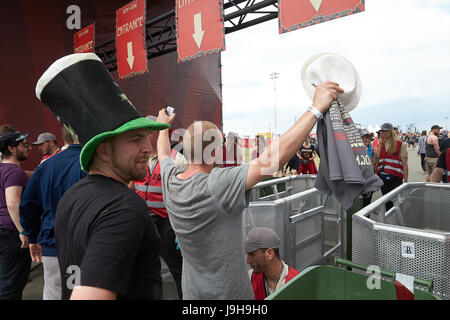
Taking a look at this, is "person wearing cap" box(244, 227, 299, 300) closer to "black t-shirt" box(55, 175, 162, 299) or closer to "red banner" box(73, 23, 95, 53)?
"black t-shirt" box(55, 175, 162, 299)

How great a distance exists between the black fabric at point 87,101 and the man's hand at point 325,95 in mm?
819

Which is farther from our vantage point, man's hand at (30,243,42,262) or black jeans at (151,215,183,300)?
black jeans at (151,215,183,300)

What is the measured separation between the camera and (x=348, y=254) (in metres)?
4.17

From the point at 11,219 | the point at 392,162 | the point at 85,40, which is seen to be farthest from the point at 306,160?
the point at 85,40

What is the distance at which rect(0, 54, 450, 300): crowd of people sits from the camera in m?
0.90

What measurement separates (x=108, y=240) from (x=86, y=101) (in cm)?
52

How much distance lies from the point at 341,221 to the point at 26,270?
165 inches

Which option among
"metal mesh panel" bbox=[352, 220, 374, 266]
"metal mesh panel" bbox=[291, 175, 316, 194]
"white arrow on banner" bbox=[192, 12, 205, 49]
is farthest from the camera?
"white arrow on banner" bbox=[192, 12, 205, 49]

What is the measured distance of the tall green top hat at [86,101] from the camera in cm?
103

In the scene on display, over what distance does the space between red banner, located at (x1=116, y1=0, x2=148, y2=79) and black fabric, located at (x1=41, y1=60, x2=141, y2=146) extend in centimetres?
704

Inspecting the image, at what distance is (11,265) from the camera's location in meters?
2.98

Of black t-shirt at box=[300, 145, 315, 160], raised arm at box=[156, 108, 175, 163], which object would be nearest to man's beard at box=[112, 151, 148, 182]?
raised arm at box=[156, 108, 175, 163]
